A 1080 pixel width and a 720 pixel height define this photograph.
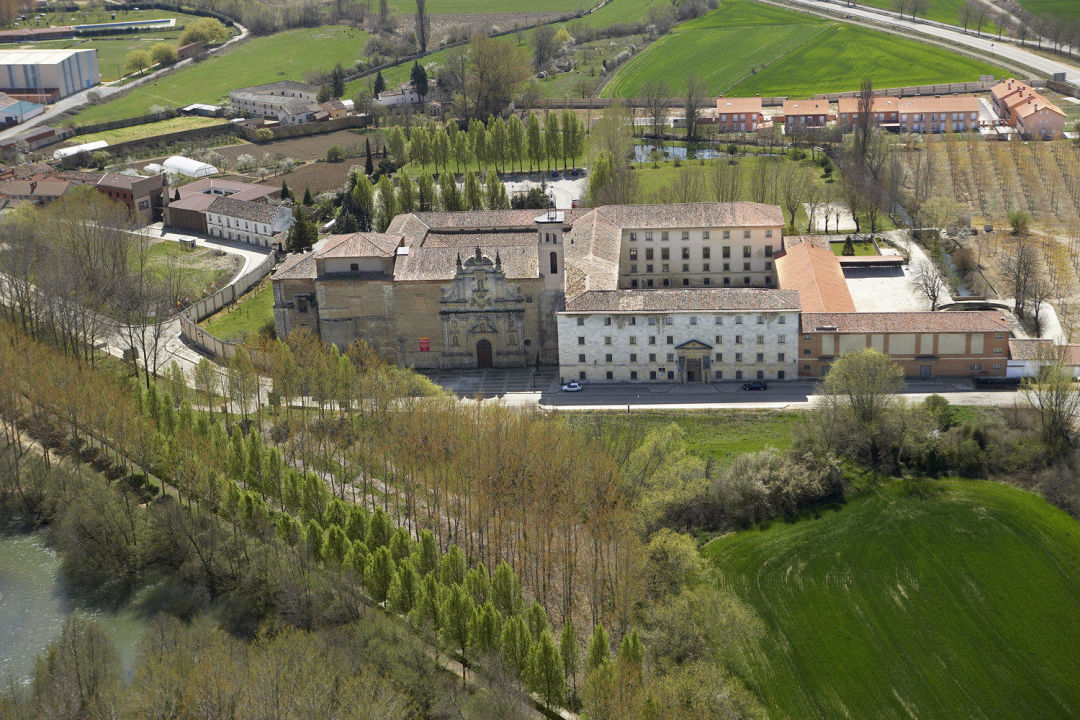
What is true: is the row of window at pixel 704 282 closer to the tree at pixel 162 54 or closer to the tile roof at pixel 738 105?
the tile roof at pixel 738 105

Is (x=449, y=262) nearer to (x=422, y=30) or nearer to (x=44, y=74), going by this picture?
(x=44, y=74)

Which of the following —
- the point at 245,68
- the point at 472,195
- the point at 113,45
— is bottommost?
the point at 472,195

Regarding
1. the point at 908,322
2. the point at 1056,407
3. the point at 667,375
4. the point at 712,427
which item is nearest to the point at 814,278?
the point at 908,322

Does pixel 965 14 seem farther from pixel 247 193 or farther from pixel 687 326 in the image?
pixel 687 326

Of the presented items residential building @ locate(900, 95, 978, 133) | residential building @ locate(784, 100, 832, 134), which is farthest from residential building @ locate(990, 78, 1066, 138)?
residential building @ locate(784, 100, 832, 134)

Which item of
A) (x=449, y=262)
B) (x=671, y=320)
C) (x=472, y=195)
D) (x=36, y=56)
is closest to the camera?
(x=671, y=320)

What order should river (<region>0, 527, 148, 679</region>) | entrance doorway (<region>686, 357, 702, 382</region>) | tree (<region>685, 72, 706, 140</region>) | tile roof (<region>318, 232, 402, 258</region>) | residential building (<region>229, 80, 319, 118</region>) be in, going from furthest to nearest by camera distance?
residential building (<region>229, 80, 319, 118</region>), tree (<region>685, 72, 706, 140</region>), tile roof (<region>318, 232, 402, 258</region>), entrance doorway (<region>686, 357, 702, 382</region>), river (<region>0, 527, 148, 679</region>)

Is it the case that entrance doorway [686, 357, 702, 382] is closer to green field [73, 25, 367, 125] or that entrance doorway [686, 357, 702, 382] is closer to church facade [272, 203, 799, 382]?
church facade [272, 203, 799, 382]

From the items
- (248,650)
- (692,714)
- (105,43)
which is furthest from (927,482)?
(105,43)
